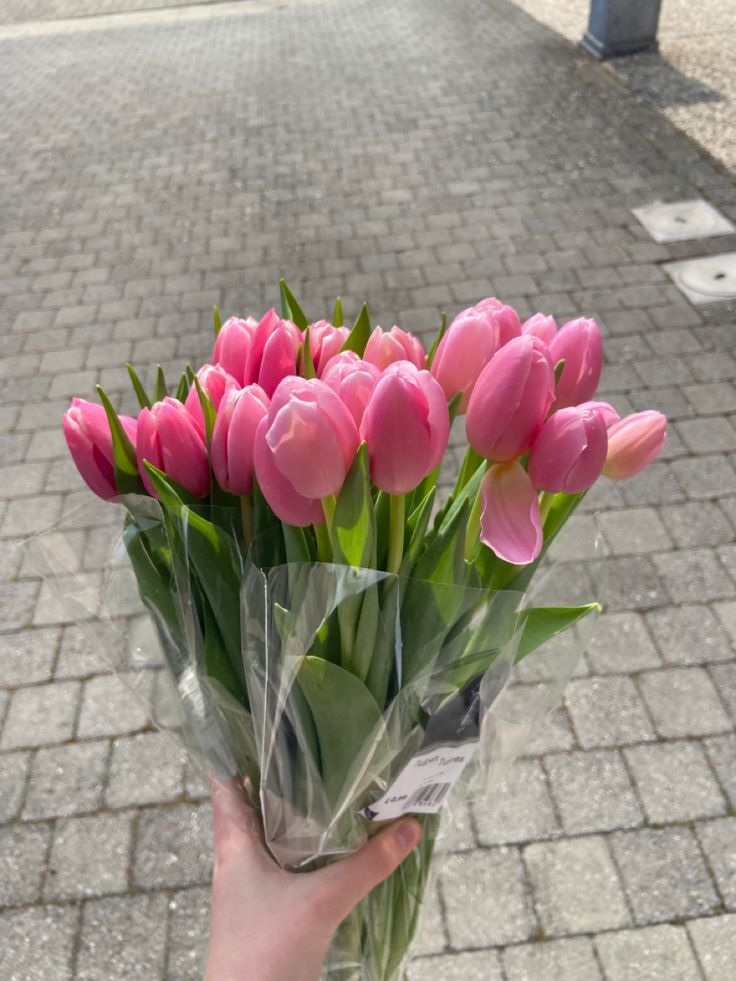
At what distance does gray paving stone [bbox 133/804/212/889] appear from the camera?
2127mm

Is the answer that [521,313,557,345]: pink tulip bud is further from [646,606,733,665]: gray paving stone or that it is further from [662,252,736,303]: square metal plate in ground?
[662,252,736,303]: square metal plate in ground

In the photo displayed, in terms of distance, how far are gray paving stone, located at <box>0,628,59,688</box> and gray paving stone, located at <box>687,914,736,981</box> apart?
200cm

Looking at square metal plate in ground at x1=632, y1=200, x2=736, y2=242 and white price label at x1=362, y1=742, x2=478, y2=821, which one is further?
square metal plate in ground at x1=632, y1=200, x2=736, y2=242

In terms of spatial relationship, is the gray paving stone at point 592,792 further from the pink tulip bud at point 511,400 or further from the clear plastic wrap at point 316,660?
the pink tulip bud at point 511,400

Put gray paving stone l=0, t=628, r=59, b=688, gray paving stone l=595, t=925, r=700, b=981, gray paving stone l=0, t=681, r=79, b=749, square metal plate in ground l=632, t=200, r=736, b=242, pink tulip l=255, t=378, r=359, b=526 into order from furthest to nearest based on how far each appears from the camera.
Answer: square metal plate in ground l=632, t=200, r=736, b=242
gray paving stone l=0, t=628, r=59, b=688
gray paving stone l=0, t=681, r=79, b=749
gray paving stone l=595, t=925, r=700, b=981
pink tulip l=255, t=378, r=359, b=526

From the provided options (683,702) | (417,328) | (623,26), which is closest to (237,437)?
(683,702)

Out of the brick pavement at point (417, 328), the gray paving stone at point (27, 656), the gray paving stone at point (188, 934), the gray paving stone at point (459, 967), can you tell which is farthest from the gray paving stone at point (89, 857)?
the gray paving stone at point (459, 967)

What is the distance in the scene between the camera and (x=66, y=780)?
2.36 meters

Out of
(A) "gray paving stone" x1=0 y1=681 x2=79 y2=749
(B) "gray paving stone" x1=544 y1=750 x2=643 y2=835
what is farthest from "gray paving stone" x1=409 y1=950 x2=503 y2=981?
(A) "gray paving stone" x1=0 y1=681 x2=79 y2=749

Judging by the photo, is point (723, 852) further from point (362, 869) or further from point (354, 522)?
point (354, 522)

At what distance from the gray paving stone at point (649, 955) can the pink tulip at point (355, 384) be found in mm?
1764

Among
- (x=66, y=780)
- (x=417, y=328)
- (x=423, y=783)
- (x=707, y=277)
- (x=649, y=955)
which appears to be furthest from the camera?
(x=707, y=277)

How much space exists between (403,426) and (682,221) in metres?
4.79

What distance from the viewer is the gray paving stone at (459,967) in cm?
190
